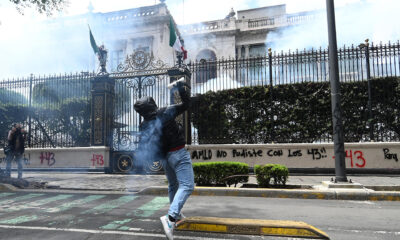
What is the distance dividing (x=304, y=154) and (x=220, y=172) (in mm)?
4614

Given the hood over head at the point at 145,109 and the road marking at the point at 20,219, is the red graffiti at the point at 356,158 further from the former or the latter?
the road marking at the point at 20,219

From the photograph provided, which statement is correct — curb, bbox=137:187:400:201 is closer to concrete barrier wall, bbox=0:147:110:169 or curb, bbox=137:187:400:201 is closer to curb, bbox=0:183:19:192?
curb, bbox=0:183:19:192

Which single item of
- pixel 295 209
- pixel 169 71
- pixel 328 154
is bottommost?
pixel 295 209

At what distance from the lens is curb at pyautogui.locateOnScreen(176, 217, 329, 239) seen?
3412 mm

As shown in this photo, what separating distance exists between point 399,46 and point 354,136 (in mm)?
3510

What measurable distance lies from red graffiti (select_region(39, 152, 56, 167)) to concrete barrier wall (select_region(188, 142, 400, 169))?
6218mm

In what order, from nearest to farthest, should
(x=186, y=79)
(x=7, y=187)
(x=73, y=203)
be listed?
(x=73, y=203) → (x=7, y=187) → (x=186, y=79)

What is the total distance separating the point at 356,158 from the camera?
33.1 feet

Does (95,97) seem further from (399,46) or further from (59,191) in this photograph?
(399,46)

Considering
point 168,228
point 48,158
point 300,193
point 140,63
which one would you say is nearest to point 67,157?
point 48,158

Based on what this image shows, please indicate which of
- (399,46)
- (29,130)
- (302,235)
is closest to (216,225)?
(302,235)

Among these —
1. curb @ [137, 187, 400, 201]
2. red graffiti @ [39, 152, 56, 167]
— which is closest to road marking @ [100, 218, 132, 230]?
curb @ [137, 187, 400, 201]

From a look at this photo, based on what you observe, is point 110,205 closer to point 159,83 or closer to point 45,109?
point 159,83

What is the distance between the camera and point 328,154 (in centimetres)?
1031
